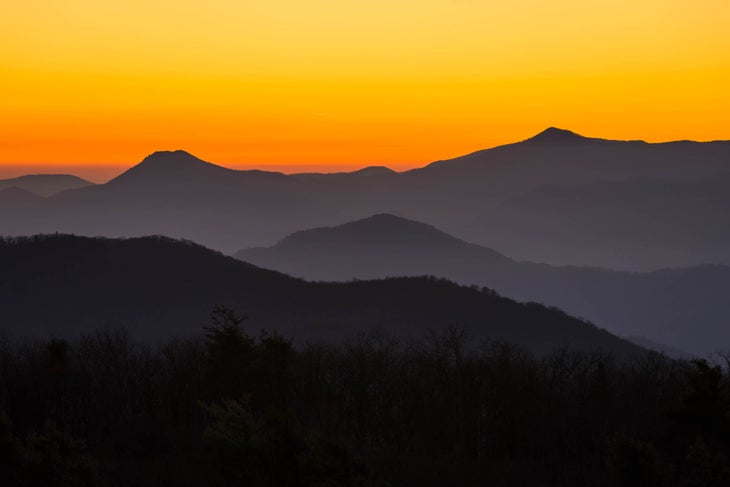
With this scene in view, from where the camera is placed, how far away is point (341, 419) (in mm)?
68000

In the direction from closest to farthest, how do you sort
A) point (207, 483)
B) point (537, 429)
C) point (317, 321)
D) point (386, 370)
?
point (207, 483), point (537, 429), point (386, 370), point (317, 321)

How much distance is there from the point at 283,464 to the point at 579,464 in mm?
30508

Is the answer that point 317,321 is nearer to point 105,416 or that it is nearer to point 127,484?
point 105,416

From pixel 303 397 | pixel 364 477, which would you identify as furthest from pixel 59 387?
pixel 364 477

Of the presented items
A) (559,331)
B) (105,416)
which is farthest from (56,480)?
(559,331)

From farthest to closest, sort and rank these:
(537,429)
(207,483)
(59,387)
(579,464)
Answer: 1. (537,429)
2. (59,387)
3. (579,464)
4. (207,483)

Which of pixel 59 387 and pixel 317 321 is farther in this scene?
pixel 317 321

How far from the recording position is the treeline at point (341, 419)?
91.9ft

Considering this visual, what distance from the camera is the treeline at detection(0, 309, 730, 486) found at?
28.0m

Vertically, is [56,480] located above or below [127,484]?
above

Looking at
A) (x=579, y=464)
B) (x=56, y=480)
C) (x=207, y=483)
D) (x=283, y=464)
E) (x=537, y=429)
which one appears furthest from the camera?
(x=537, y=429)

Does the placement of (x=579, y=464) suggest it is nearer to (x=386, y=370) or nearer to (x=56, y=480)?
(x=386, y=370)

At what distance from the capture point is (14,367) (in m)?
65.7

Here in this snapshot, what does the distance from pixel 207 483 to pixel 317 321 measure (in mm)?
158435
